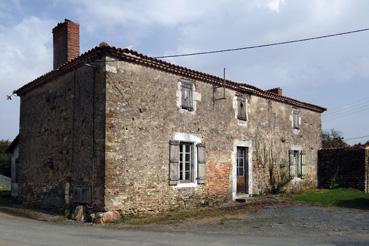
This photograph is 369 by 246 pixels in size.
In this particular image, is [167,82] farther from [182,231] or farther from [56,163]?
[182,231]

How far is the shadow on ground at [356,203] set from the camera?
50.3 feet

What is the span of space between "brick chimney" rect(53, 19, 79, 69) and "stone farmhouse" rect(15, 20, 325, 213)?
4 centimetres

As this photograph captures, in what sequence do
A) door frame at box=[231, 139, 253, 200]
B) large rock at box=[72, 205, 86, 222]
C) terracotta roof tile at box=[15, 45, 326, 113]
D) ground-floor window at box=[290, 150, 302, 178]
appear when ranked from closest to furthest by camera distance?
1. large rock at box=[72, 205, 86, 222]
2. terracotta roof tile at box=[15, 45, 326, 113]
3. door frame at box=[231, 139, 253, 200]
4. ground-floor window at box=[290, 150, 302, 178]

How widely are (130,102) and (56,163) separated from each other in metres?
3.65

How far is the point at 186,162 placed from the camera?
50.1 feet

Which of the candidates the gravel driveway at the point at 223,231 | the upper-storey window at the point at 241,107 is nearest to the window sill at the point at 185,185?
the gravel driveway at the point at 223,231

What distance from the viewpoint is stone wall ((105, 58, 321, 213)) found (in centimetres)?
1288

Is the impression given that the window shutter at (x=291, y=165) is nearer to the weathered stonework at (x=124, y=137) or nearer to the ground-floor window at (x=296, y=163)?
the ground-floor window at (x=296, y=163)

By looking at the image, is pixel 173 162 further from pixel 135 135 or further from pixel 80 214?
pixel 80 214

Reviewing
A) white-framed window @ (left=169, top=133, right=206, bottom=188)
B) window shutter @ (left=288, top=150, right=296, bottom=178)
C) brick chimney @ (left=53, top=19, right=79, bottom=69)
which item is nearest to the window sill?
white-framed window @ (left=169, top=133, right=206, bottom=188)

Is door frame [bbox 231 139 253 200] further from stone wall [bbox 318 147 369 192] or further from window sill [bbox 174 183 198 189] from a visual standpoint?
stone wall [bbox 318 147 369 192]

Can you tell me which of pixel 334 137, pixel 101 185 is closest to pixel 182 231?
pixel 101 185

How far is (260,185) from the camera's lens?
61.8ft

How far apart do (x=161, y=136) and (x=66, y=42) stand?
5.09 m
